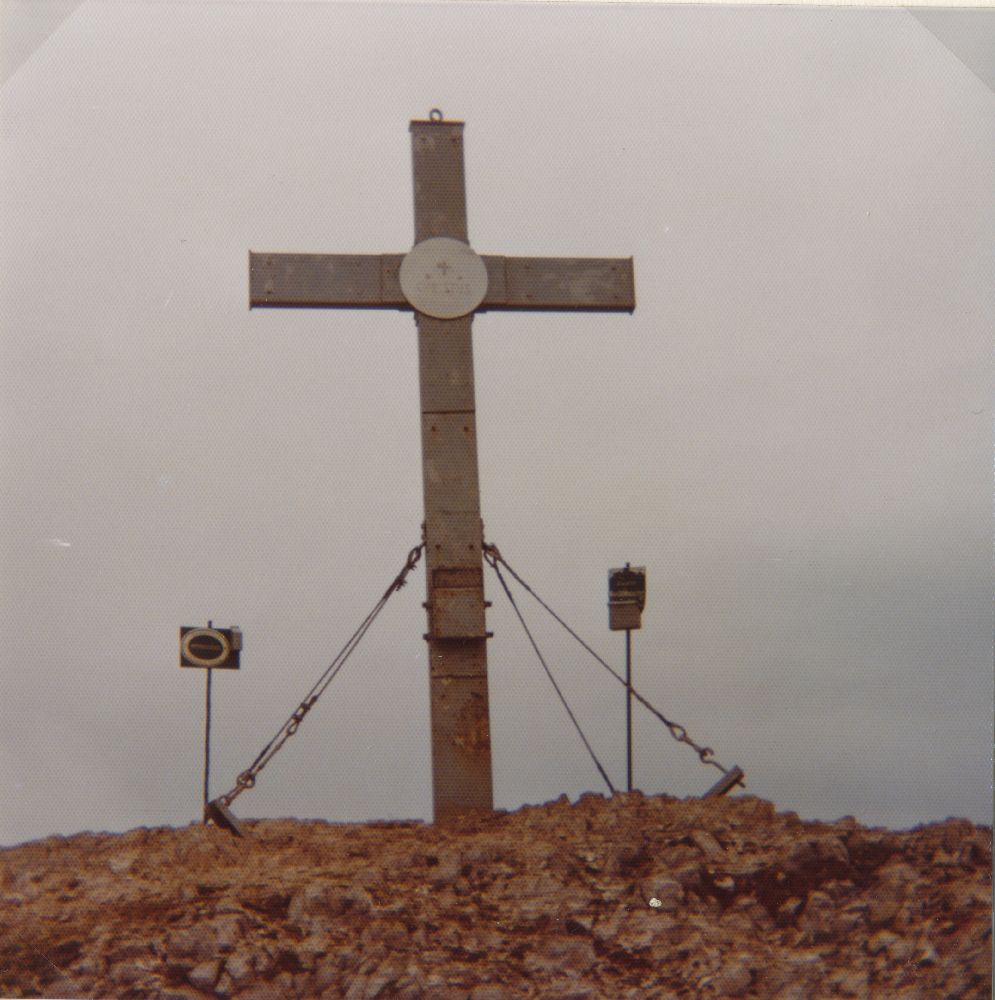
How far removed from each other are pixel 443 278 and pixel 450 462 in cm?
124

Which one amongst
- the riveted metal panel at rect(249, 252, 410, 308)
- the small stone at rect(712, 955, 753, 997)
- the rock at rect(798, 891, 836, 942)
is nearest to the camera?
the small stone at rect(712, 955, 753, 997)

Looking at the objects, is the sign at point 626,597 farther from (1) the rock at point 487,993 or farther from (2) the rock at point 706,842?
(1) the rock at point 487,993

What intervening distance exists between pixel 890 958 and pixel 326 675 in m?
3.74

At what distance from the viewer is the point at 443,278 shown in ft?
29.6

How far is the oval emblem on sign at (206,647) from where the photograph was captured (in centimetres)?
855

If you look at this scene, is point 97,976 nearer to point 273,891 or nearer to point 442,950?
point 273,891

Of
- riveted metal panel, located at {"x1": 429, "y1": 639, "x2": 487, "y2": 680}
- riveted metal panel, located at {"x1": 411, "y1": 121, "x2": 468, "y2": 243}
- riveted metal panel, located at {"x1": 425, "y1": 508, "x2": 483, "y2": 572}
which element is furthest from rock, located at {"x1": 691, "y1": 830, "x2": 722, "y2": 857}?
riveted metal panel, located at {"x1": 411, "y1": 121, "x2": 468, "y2": 243}

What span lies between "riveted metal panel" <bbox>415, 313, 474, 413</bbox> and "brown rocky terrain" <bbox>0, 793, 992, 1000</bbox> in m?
2.72

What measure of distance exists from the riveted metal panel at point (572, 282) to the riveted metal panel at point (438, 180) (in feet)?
1.51

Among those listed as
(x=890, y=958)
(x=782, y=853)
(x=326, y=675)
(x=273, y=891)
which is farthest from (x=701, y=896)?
(x=326, y=675)

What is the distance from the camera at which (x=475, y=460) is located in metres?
8.79

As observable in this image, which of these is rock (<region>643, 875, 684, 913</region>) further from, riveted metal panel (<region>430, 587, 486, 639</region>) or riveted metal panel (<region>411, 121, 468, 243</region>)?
riveted metal panel (<region>411, 121, 468, 243</region>)

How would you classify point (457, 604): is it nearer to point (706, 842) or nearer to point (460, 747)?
point (460, 747)

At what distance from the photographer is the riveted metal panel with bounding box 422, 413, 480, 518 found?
870cm
